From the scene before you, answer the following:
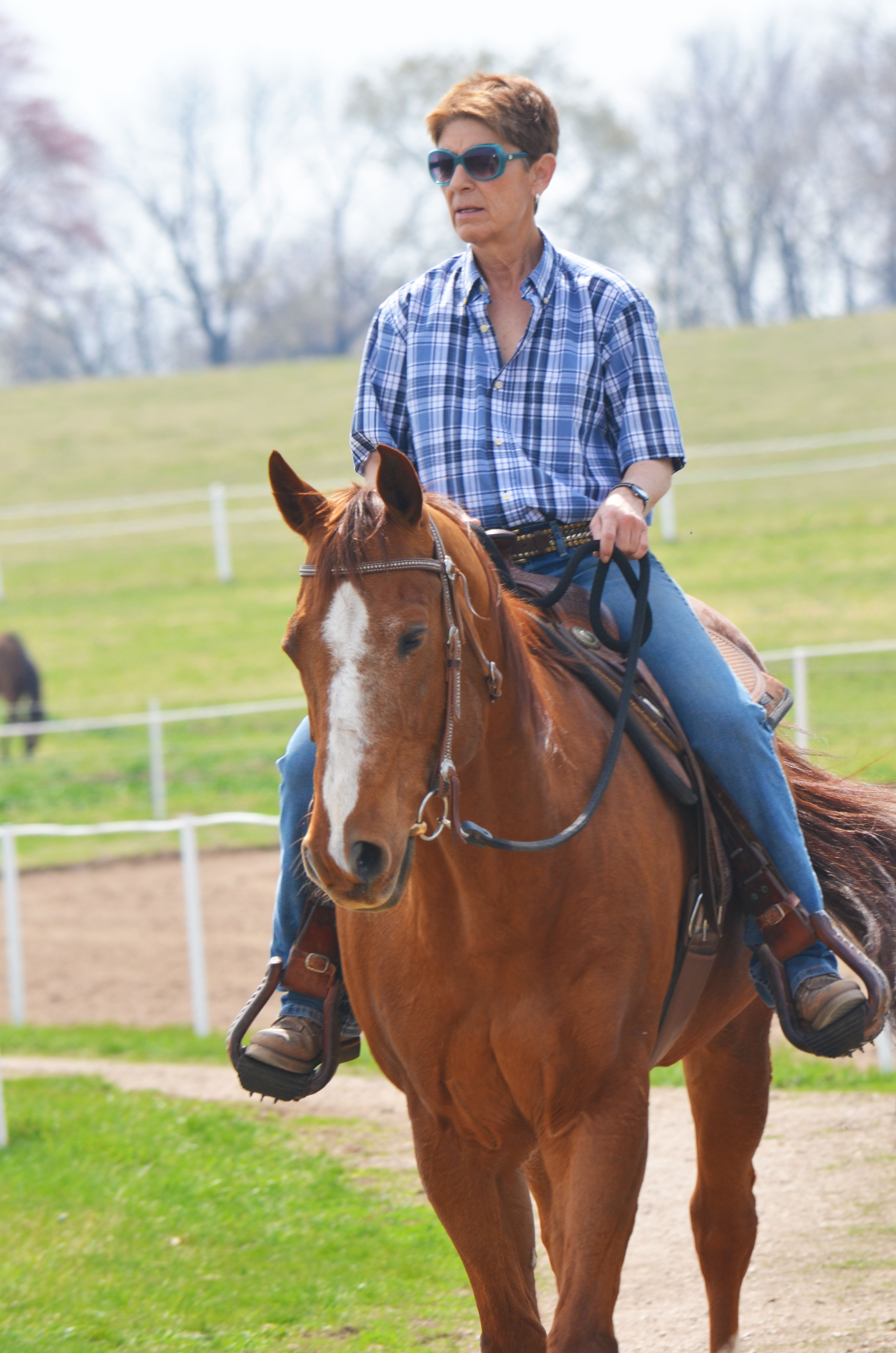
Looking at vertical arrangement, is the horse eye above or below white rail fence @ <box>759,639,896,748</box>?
above

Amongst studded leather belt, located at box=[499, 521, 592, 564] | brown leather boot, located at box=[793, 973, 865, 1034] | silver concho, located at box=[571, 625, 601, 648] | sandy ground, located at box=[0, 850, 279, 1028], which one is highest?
studded leather belt, located at box=[499, 521, 592, 564]

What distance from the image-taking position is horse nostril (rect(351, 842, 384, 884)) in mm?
2283

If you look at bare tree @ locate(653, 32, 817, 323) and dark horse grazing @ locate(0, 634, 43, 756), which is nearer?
dark horse grazing @ locate(0, 634, 43, 756)

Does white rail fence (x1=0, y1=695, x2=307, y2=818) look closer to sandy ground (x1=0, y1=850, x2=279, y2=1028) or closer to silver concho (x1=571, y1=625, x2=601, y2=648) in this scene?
sandy ground (x1=0, y1=850, x2=279, y2=1028)

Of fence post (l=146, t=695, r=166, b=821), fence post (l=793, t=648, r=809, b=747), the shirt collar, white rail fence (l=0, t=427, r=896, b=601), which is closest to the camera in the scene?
the shirt collar

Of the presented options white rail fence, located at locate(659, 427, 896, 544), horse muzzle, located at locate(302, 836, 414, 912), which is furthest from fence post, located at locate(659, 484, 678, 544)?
horse muzzle, located at locate(302, 836, 414, 912)

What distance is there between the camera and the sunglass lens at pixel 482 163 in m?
3.34

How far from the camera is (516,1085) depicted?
9.71ft

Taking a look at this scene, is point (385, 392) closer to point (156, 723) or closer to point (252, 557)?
point (156, 723)

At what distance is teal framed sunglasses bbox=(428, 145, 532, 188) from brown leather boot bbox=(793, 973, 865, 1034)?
2.05m

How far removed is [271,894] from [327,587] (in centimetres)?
1004

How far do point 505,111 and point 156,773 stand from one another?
39.5ft

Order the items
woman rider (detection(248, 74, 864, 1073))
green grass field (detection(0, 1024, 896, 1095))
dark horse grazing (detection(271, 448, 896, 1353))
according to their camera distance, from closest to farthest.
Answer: dark horse grazing (detection(271, 448, 896, 1353)) < woman rider (detection(248, 74, 864, 1073)) < green grass field (detection(0, 1024, 896, 1095))

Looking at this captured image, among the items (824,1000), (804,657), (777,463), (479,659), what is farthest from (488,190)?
(777,463)
